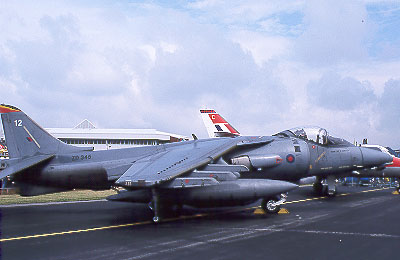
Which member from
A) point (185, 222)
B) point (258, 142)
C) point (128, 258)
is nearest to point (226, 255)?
point (128, 258)

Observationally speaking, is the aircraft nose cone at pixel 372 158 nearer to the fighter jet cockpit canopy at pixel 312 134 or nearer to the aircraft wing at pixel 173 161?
the fighter jet cockpit canopy at pixel 312 134

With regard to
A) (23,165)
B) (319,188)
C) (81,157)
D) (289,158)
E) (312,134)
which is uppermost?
(312,134)

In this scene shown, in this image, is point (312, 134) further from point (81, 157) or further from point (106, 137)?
point (106, 137)

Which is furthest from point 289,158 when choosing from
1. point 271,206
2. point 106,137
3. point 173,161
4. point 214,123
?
point 106,137

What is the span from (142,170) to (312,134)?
294 inches

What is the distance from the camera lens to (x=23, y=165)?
1409 centimetres

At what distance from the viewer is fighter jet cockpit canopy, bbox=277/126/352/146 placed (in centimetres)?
1514

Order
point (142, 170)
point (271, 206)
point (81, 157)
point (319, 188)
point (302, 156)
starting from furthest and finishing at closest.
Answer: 1. point (319, 188)
2. point (81, 157)
3. point (302, 156)
4. point (271, 206)
5. point (142, 170)

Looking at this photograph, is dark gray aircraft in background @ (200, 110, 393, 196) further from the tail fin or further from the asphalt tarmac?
the tail fin

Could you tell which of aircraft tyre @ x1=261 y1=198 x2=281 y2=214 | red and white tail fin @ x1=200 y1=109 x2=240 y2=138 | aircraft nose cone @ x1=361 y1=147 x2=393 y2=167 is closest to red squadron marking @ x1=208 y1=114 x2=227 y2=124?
red and white tail fin @ x1=200 y1=109 x2=240 y2=138

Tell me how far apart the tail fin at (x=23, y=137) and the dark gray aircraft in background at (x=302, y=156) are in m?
7.38

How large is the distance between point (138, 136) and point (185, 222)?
53896mm

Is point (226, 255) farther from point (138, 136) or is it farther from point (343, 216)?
point (138, 136)

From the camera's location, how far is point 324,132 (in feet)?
50.9
